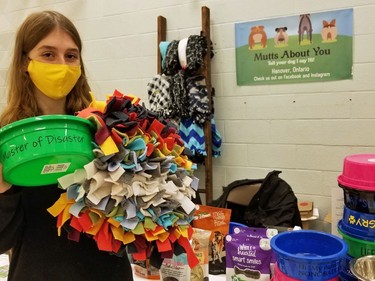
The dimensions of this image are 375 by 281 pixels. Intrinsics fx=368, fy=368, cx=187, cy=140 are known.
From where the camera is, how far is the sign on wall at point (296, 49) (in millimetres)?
2150

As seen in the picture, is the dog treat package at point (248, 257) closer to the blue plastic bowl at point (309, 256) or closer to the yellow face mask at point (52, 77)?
the blue plastic bowl at point (309, 256)

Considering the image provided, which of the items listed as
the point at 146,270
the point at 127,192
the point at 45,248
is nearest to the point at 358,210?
the point at 127,192

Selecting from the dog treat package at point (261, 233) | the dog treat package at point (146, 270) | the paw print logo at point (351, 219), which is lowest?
the dog treat package at point (146, 270)

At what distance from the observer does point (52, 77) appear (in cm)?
117

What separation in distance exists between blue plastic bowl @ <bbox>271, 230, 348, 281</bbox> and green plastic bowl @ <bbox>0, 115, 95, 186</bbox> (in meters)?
0.53

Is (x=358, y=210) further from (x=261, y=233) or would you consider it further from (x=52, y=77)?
(x=52, y=77)

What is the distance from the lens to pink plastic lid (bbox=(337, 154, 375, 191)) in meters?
0.98

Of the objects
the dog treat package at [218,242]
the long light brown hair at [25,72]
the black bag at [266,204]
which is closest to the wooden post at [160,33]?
the black bag at [266,204]

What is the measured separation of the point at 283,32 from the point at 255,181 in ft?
3.09

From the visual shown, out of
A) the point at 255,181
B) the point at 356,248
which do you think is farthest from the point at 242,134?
the point at 356,248

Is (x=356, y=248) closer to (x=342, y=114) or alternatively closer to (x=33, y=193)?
(x=33, y=193)

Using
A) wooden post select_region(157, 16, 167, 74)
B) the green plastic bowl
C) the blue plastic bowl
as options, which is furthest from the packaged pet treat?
wooden post select_region(157, 16, 167, 74)

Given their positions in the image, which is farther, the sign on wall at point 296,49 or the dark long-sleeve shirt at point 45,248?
the sign on wall at point 296,49

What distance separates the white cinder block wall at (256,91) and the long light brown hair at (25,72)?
54.4 inches
